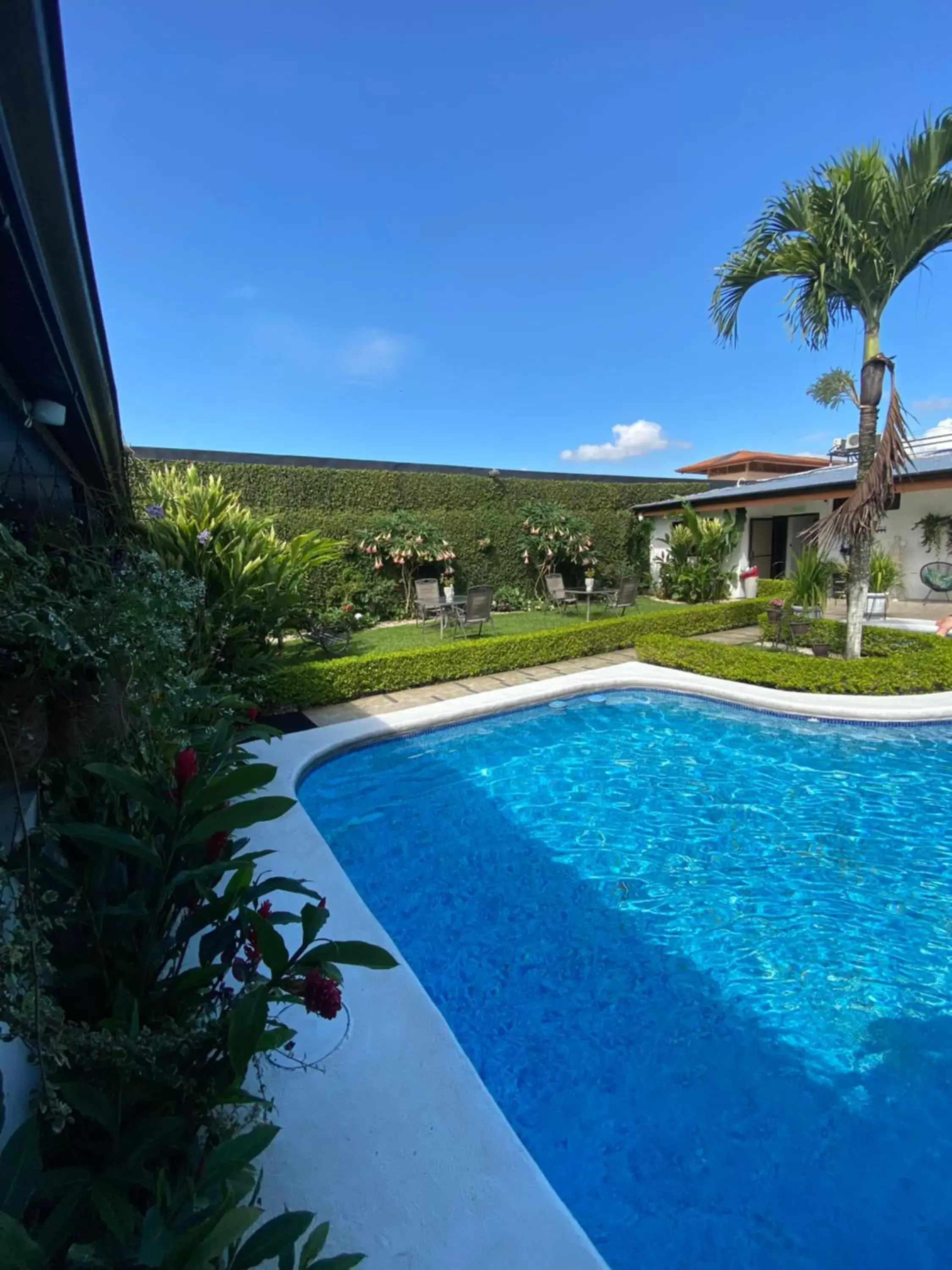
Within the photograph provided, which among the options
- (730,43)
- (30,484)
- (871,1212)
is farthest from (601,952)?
(730,43)

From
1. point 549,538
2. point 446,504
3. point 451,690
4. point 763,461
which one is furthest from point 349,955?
point 763,461

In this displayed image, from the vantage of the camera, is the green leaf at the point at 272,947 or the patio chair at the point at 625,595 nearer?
the green leaf at the point at 272,947

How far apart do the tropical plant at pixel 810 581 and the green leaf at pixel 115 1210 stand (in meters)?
12.8

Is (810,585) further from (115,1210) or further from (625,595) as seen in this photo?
(115,1210)

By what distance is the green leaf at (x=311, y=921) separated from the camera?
1.64m

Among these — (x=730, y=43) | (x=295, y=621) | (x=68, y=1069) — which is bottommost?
(x=68, y=1069)

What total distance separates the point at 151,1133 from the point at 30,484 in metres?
3.54

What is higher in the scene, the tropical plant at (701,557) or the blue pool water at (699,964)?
the tropical plant at (701,557)

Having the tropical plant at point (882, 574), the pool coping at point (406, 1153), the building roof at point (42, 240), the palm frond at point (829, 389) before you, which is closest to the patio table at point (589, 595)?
the tropical plant at point (882, 574)

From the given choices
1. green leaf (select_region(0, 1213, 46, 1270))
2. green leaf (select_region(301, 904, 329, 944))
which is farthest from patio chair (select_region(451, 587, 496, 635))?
green leaf (select_region(0, 1213, 46, 1270))

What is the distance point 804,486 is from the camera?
14.5 meters

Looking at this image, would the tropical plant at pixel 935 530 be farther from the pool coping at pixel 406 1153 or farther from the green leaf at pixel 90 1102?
the green leaf at pixel 90 1102

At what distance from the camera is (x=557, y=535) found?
1533 cm

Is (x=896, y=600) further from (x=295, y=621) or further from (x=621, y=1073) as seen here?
(x=621, y=1073)
